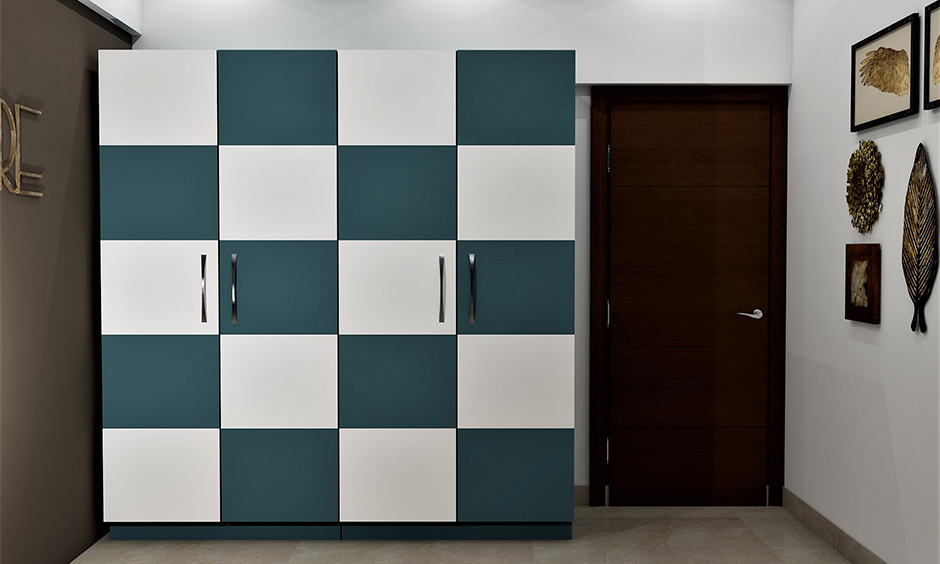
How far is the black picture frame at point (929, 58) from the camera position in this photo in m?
2.38

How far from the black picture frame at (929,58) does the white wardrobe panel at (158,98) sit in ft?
9.17

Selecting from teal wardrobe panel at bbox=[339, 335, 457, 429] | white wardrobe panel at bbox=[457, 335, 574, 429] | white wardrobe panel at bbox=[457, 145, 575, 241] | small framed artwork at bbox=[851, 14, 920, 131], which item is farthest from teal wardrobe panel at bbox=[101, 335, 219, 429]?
small framed artwork at bbox=[851, 14, 920, 131]

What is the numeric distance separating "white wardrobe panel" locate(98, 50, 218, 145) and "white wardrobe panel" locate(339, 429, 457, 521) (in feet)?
5.00

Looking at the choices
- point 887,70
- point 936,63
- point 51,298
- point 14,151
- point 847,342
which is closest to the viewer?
point 936,63

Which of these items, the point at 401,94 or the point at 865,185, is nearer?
the point at 865,185

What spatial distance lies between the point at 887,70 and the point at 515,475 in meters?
2.24

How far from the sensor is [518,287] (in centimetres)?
304

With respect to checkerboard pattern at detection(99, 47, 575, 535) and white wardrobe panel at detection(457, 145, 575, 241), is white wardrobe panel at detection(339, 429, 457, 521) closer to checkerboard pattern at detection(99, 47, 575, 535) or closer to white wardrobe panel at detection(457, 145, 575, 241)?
checkerboard pattern at detection(99, 47, 575, 535)

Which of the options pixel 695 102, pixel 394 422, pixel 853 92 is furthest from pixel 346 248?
pixel 853 92

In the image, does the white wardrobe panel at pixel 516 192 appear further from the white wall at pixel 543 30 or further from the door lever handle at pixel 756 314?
the door lever handle at pixel 756 314

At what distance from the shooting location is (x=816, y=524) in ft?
10.6

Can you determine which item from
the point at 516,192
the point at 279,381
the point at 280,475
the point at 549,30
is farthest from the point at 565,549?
the point at 549,30

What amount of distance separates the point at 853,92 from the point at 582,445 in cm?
209

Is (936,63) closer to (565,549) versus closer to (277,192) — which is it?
(565,549)
